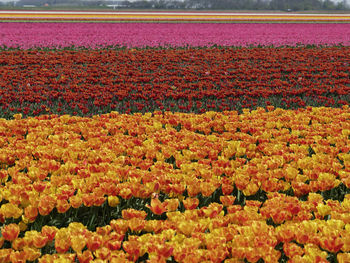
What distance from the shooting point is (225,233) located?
2357 mm

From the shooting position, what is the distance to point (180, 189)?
305 cm

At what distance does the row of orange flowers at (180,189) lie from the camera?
2.22 metres

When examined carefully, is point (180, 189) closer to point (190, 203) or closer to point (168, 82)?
point (190, 203)

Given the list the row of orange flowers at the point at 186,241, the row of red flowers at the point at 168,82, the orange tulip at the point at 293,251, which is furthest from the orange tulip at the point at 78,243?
the row of red flowers at the point at 168,82

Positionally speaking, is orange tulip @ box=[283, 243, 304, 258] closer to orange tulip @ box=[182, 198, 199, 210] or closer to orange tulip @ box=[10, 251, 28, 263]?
orange tulip @ box=[182, 198, 199, 210]

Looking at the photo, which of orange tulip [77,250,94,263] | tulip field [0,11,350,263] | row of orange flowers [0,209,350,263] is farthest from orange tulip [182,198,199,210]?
Result: orange tulip [77,250,94,263]

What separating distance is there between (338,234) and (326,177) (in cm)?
102

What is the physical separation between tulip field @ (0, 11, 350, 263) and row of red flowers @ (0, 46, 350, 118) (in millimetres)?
59

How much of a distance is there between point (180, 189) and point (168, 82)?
7.26 meters

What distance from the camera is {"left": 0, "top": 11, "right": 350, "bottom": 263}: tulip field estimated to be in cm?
225

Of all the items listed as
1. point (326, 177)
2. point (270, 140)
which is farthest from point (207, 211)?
point (270, 140)

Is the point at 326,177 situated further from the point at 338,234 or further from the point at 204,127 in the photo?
the point at 204,127

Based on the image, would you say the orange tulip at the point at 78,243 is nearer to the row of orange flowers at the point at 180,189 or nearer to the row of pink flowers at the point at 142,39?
the row of orange flowers at the point at 180,189

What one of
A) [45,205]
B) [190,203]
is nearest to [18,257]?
[45,205]
